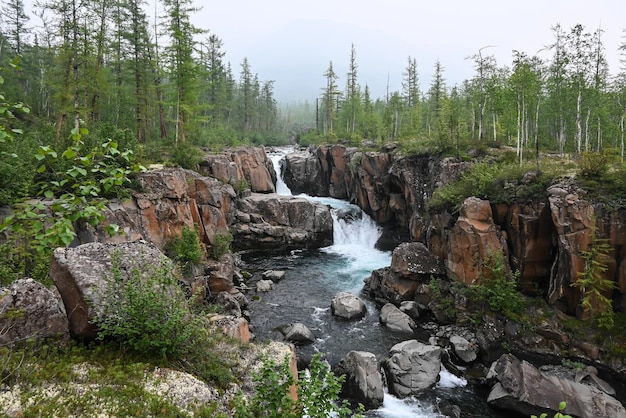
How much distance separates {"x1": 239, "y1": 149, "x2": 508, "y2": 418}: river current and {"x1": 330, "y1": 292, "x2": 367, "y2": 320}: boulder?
0.35 m

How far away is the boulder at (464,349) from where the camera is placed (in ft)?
50.2

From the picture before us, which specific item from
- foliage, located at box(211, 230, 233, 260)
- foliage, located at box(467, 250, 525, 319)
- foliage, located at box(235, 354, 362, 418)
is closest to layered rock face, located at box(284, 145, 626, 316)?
foliage, located at box(467, 250, 525, 319)

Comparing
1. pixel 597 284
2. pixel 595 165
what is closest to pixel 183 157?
pixel 595 165

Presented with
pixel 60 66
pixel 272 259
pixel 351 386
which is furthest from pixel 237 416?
pixel 60 66

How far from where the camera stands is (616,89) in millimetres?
35906

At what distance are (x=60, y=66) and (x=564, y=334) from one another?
33.6 meters

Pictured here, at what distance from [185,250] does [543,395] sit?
16837 millimetres

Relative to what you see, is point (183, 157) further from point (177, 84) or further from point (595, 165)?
point (595, 165)

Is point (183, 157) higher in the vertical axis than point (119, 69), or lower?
lower

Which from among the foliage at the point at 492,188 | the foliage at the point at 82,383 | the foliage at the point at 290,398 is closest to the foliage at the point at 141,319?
the foliage at the point at 82,383

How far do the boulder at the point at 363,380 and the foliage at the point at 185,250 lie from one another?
31.5ft

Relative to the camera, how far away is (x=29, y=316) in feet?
A: 20.1

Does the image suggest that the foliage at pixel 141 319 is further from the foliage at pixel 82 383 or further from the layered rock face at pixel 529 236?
the layered rock face at pixel 529 236

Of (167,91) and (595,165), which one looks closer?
(595,165)
